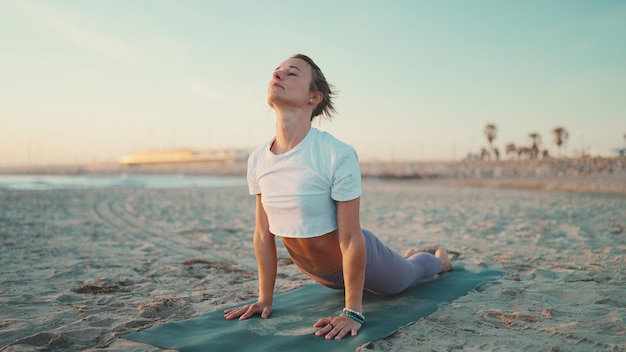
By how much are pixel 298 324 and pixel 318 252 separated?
1.53 ft

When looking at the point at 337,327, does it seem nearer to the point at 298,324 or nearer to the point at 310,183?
the point at 298,324

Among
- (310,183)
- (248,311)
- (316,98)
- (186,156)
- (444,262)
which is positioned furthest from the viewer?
(186,156)

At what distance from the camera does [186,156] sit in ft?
287

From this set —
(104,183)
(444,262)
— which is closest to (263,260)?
(444,262)

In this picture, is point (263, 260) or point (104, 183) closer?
point (263, 260)

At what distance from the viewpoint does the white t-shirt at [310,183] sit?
2371 mm

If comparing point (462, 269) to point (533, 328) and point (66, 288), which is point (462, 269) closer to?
point (533, 328)

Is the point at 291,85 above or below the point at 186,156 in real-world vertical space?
below

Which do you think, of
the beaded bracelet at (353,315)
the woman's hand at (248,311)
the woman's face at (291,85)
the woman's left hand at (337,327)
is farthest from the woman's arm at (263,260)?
the woman's face at (291,85)

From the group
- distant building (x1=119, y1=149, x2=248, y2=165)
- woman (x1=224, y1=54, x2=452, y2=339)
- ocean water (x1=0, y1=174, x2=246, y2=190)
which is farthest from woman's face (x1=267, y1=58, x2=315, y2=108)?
distant building (x1=119, y1=149, x2=248, y2=165)

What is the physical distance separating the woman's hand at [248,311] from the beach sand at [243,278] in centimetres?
31

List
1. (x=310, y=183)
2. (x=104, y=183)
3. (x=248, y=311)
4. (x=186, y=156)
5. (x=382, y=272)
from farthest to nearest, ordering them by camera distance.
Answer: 1. (x=186, y=156)
2. (x=104, y=183)
3. (x=382, y=272)
4. (x=248, y=311)
5. (x=310, y=183)

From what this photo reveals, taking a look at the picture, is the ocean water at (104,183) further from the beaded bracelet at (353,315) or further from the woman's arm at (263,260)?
the beaded bracelet at (353,315)

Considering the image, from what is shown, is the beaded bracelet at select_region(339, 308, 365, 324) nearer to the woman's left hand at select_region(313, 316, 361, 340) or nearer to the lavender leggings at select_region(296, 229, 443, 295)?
the woman's left hand at select_region(313, 316, 361, 340)
